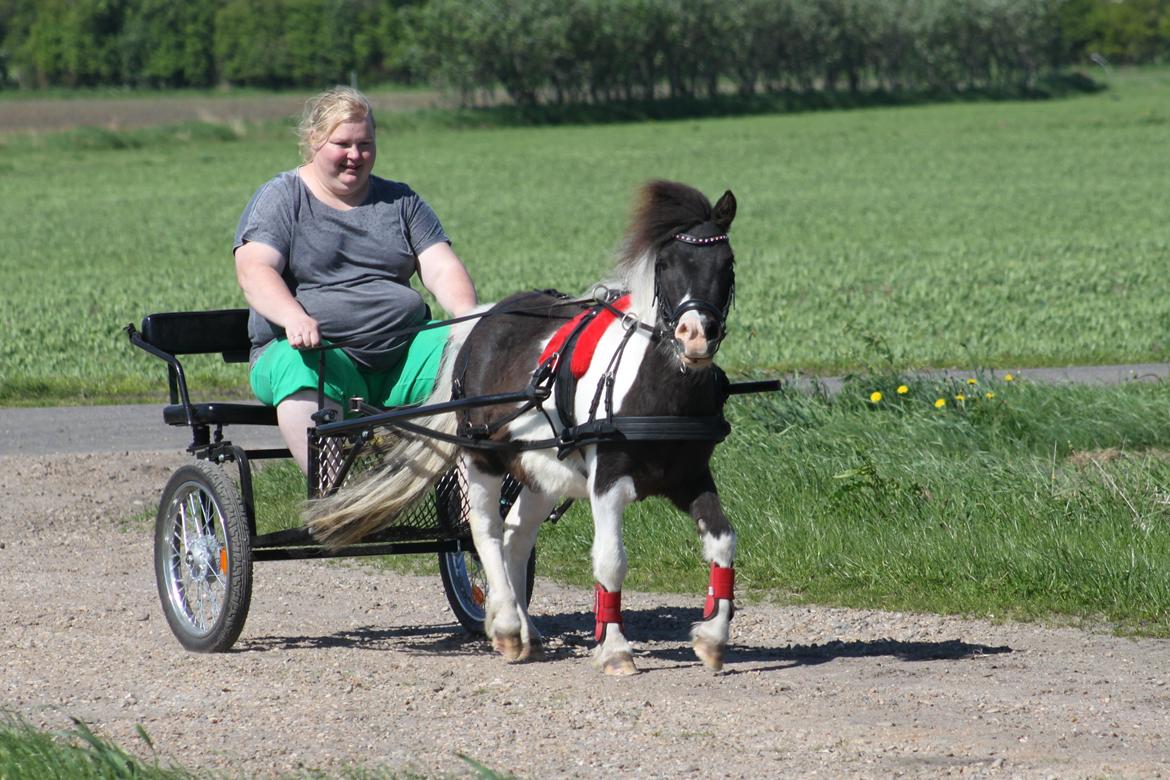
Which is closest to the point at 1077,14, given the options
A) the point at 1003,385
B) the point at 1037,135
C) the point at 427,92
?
the point at 427,92

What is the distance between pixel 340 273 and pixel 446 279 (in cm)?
44

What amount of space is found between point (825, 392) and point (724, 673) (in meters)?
5.42

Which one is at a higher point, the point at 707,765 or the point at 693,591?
the point at 707,765

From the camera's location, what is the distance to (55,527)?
980 cm

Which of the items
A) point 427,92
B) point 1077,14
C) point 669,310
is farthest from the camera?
point 1077,14

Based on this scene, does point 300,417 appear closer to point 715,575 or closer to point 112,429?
point 715,575

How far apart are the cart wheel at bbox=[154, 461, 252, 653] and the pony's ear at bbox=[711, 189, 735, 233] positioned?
2.31 metres

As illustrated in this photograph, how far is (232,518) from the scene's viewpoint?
21.6 ft

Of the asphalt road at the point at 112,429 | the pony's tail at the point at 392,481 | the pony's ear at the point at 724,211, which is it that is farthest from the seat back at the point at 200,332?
the asphalt road at the point at 112,429

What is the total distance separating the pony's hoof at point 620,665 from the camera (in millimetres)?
5965

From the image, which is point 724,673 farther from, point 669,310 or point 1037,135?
point 1037,135

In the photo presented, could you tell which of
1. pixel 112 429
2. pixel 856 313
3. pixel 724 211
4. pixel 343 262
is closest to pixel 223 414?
pixel 343 262

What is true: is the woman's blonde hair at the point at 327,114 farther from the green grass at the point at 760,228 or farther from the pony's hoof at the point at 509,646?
the pony's hoof at the point at 509,646

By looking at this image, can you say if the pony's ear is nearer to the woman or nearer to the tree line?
the woman
